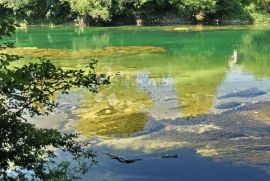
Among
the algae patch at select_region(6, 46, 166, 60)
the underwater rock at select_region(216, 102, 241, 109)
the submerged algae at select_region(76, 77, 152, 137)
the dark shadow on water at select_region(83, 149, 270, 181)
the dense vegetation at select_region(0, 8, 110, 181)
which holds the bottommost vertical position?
the dark shadow on water at select_region(83, 149, 270, 181)

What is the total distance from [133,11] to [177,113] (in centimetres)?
4754

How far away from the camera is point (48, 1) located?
65.6m

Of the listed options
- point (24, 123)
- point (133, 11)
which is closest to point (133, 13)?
point (133, 11)

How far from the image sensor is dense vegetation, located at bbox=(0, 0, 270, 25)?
6203 centimetres

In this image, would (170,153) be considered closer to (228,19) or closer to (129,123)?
(129,123)

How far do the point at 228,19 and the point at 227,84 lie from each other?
136ft

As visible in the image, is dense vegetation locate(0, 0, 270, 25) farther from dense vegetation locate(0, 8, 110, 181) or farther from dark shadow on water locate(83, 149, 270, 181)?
dense vegetation locate(0, 8, 110, 181)

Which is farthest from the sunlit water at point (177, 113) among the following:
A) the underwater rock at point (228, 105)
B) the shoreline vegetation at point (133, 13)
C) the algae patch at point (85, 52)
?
the shoreline vegetation at point (133, 13)

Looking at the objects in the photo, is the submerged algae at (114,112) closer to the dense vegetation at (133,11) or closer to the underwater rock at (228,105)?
the underwater rock at (228,105)

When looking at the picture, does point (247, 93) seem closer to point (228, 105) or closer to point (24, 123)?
point (228, 105)

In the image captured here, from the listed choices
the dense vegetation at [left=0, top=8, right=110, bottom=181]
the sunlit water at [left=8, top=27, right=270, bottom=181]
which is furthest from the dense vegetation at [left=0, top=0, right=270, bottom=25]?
the dense vegetation at [left=0, top=8, right=110, bottom=181]

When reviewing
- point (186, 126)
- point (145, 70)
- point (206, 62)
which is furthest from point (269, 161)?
point (206, 62)

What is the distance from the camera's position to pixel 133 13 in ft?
212

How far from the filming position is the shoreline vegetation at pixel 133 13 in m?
62.1
